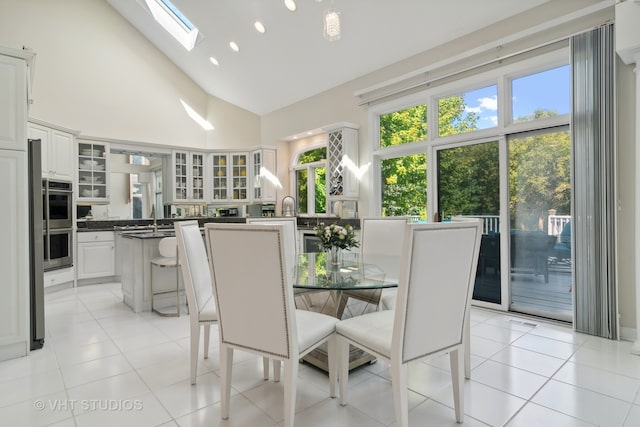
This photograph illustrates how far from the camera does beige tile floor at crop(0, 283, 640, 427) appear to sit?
180 cm

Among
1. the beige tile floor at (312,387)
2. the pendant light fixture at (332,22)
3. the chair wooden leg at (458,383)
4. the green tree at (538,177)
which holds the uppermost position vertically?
the pendant light fixture at (332,22)

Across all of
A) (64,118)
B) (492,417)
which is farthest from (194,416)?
(64,118)

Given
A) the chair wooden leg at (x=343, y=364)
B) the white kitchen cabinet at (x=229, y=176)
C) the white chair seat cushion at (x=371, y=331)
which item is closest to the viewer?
the white chair seat cushion at (x=371, y=331)

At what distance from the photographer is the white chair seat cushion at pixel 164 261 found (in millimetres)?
3607

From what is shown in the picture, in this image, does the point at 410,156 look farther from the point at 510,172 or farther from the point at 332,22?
the point at 332,22

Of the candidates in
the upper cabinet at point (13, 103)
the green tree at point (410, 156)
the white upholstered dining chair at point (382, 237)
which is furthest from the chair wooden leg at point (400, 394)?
the green tree at point (410, 156)

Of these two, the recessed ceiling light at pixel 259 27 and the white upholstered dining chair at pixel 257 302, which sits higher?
the recessed ceiling light at pixel 259 27

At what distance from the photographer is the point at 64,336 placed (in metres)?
3.07

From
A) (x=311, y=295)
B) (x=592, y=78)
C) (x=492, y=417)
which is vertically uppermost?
(x=592, y=78)

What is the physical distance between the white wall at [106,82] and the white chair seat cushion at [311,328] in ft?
18.9

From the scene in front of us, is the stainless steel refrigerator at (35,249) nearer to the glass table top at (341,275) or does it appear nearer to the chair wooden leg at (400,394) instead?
the glass table top at (341,275)

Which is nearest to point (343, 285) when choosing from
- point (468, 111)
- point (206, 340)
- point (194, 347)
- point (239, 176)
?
point (194, 347)

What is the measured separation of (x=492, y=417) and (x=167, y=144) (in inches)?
262

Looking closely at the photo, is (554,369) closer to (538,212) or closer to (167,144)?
(538,212)
